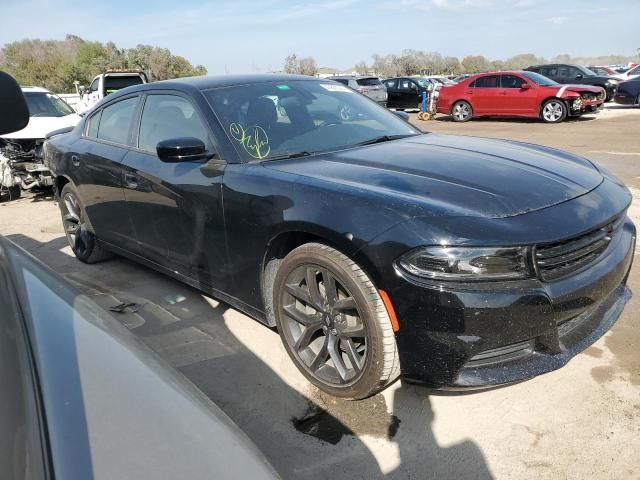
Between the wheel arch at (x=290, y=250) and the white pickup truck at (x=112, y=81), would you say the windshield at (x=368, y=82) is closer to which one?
the white pickup truck at (x=112, y=81)

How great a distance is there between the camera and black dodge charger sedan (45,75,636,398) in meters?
2.10

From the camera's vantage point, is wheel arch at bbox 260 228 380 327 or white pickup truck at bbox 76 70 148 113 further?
white pickup truck at bbox 76 70 148 113

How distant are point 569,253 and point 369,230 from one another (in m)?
0.86

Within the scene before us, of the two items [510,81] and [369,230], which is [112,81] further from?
[369,230]

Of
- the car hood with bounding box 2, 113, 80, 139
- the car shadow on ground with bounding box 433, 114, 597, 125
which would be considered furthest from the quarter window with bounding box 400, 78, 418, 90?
the car hood with bounding box 2, 113, 80, 139

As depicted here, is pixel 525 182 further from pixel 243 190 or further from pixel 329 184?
pixel 243 190

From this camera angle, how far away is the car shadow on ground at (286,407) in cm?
220

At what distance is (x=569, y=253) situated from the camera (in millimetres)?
2211

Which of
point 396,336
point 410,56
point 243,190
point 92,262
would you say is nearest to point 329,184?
point 243,190

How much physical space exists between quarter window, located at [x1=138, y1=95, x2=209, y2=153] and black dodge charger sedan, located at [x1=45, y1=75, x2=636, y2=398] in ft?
0.05

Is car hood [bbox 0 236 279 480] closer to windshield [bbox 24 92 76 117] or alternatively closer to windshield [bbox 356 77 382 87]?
windshield [bbox 24 92 76 117]

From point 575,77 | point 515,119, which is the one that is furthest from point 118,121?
point 575,77

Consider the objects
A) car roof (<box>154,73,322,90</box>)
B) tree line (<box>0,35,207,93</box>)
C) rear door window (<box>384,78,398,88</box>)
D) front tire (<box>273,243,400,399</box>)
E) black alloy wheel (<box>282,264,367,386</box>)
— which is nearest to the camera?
front tire (<box>273,243,400,399</box>)

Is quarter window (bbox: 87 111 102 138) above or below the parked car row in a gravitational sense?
above
